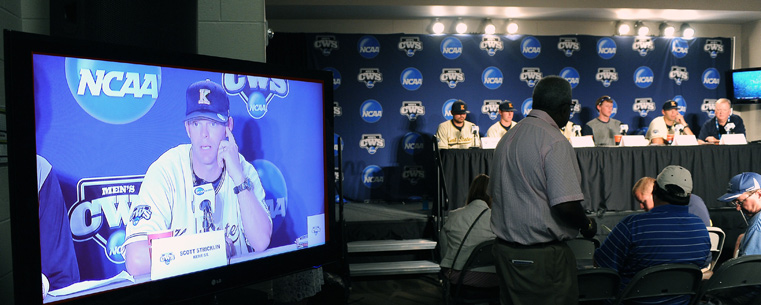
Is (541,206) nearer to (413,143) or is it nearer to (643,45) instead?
(413,143)

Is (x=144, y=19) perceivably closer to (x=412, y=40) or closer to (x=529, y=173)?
(x=529, y=173)

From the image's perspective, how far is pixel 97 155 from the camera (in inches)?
47.4

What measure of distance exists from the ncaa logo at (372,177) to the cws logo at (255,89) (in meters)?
6.97

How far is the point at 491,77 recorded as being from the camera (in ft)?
A: 28.9

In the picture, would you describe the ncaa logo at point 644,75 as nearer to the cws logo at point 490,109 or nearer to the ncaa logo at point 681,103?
the ncaa logo at point 681,103

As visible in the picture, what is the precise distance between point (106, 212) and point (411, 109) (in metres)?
7.60

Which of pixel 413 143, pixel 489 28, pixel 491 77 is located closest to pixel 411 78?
pixel 413 143

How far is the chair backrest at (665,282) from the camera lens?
8.19ft

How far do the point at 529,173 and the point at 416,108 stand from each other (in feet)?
21.6

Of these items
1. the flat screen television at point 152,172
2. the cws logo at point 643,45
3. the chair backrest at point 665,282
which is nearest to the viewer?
the flat screen television at point 152,172

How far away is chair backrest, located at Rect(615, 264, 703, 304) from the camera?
8.19 ft

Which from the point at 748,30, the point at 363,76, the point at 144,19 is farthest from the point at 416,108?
the point at 144,19

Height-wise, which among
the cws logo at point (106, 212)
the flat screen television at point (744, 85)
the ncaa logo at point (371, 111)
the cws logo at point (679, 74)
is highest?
the cws logo at point (679, 74)

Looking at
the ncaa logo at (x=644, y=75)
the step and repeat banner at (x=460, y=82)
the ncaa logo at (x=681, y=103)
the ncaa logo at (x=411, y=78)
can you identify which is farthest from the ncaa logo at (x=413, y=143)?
the ncaa logo at (x=681, y=103)
